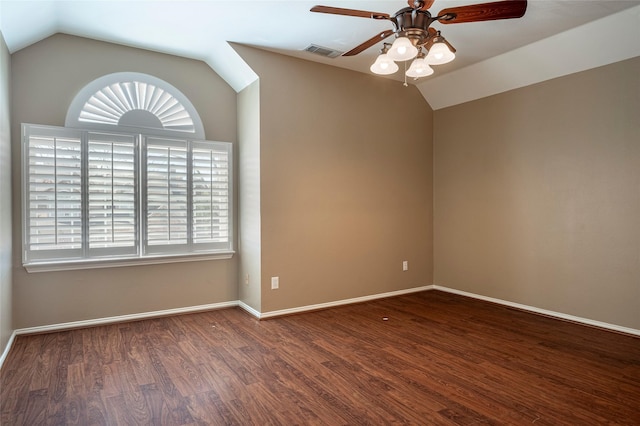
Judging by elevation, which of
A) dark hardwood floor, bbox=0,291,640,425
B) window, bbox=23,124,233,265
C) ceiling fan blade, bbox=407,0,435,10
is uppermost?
ceiling fan blade, bbox=407,0,435,10

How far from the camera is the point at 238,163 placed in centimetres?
452

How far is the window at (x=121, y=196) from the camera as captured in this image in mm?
3514

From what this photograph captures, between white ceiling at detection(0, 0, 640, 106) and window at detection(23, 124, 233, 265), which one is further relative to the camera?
window at detection(23, 124, 233, 265)

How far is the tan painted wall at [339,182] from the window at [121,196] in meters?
0.71

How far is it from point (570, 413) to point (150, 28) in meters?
4.33

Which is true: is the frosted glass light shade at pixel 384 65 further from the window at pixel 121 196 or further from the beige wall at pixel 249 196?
the window at pixel 121 196

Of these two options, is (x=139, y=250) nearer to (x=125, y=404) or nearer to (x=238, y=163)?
(x=238, y=163)

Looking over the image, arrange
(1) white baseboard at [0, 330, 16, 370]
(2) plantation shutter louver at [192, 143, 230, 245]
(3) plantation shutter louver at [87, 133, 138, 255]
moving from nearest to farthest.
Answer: (1) white baseboard at [0, 330, 16, 370]
(3) plantation shutter louver at [87, 133, 138, 255]
(2) plantation shutter louver at [192, 143, 230, 245]

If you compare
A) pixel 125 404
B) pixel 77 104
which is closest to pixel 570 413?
pixel 125 404

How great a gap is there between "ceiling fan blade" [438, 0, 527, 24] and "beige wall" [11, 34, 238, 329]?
283cm

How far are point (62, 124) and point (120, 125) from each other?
1.60 ft

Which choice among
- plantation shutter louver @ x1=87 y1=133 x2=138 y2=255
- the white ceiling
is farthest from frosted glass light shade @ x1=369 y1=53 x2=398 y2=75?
plantation shutter louver @ x1=87 y1=133 x2=138 y2=255

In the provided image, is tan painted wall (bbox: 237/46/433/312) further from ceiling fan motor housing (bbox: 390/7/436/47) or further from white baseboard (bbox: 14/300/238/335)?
ceiling fan motor housing (bbox: 390/7/436/47)

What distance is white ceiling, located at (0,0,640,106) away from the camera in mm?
3084
